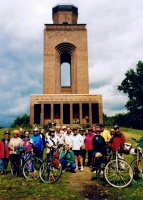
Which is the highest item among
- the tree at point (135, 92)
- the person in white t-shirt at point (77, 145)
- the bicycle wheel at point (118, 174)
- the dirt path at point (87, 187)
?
the tree at point (135, 92)

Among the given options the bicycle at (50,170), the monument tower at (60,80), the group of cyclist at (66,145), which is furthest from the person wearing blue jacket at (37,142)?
the monument tower at (60,80)

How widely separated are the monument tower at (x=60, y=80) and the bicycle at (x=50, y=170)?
79.2ft

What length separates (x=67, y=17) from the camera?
1506 inches

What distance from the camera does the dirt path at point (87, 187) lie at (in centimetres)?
655

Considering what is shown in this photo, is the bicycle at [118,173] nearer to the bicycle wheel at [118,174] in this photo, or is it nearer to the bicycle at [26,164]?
the bicycle wheel at [118,174]

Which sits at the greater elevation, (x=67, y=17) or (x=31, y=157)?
(x=67, y=17)

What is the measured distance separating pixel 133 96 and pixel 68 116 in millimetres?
11172

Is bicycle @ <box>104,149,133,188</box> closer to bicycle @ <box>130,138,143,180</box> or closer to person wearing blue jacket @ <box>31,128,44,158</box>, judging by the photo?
bicycle @ <box>130,138,143,180</box>

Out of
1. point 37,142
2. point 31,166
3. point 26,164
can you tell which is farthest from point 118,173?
point 37,142

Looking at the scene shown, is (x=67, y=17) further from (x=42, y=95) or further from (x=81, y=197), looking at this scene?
(x=81, y=197)

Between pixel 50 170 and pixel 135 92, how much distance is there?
33259 millimetres

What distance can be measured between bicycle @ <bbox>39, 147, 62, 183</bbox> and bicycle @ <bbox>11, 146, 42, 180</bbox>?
0.61m

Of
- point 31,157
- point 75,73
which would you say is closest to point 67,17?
point 75,73

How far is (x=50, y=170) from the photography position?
7.64 m
